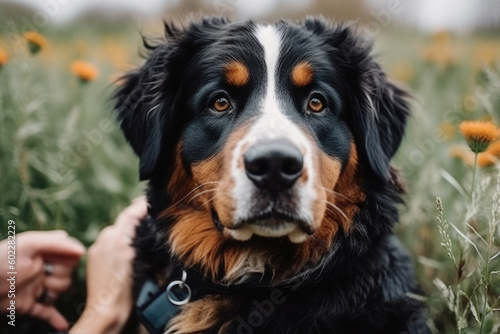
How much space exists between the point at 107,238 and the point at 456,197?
2867 mm

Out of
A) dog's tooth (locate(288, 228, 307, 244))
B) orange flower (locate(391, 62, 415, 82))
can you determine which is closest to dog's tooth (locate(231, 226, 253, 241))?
dog's tooth (locate(288, 228, 307, 244))

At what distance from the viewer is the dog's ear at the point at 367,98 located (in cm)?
288

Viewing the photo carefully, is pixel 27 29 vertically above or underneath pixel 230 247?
above

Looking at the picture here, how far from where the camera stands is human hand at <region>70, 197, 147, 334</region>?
121 inches

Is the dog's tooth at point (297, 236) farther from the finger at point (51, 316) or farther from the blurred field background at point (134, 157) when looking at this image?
the finger at point (51, 316)

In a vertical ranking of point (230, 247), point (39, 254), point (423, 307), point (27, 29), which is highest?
point (27, 29)

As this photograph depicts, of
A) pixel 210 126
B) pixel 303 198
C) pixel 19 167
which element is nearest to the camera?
pixel 303 198

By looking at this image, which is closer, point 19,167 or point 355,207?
point 355,207

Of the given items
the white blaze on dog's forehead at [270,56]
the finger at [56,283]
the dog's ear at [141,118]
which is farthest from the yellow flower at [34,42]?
the white blaze on dog's forehead at [270,56]

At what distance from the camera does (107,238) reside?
342cm

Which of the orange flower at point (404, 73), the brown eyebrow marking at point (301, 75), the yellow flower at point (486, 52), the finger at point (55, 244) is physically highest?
the brown eyebrow marking at point (301, 75)

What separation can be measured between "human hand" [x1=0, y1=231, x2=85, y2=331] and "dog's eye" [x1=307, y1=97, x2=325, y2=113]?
6.01 ft

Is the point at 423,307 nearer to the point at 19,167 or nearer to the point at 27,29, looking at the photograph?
the point at 19,167

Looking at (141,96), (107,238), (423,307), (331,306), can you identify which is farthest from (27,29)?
(423,307)
